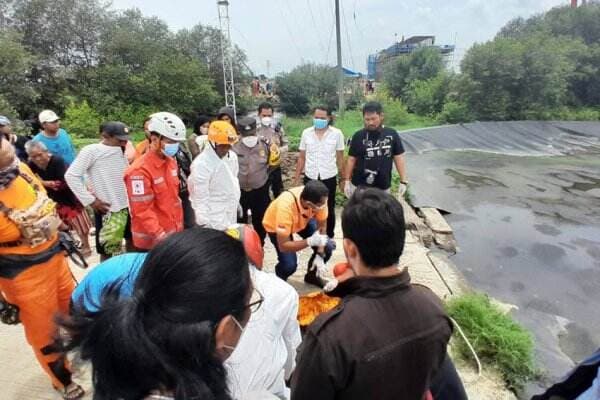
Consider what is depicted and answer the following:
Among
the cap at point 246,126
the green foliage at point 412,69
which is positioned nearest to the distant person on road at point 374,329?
the cap at point 246,126

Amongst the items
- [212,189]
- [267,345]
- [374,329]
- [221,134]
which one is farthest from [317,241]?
[374,329]

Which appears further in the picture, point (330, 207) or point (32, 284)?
point (330, 207)

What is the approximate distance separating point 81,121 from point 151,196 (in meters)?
17.1

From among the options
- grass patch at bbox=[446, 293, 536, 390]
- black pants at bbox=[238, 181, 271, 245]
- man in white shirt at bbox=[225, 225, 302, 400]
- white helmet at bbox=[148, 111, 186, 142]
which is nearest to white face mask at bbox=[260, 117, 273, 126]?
black pants at bbox=[238, 181, 271, 245]

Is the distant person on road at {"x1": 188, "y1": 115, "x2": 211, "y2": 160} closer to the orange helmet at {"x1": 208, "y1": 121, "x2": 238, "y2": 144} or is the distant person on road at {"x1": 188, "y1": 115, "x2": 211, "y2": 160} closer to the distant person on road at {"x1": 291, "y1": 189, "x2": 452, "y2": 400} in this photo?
the orange helmet at {"x1": 208, "y1": 121, "x2": 238, "y2": 144}

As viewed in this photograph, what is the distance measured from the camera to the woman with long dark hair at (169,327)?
31.0 inches

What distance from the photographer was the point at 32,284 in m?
1.98

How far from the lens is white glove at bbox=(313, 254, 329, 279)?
3562 millimetres

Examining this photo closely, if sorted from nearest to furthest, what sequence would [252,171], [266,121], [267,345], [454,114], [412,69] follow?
[267,345] → [252,171] → [266,121] → [454,114] → [412,69]

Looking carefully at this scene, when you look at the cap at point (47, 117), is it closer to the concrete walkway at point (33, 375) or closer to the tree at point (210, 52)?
the concrete walkway at point (33, 375)

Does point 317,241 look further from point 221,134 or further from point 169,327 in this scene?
point 169,327

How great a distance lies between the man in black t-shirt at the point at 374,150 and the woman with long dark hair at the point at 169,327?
3.52 m

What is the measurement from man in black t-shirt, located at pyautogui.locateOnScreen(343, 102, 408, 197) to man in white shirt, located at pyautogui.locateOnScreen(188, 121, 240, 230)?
5.46ft

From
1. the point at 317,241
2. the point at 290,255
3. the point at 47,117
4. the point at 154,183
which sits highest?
the point at 47,117
